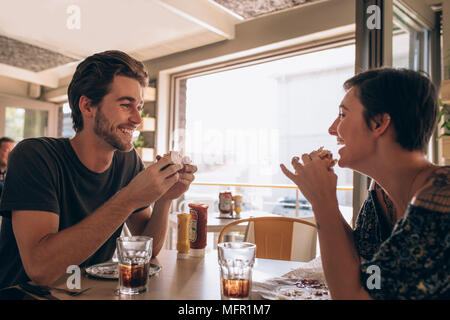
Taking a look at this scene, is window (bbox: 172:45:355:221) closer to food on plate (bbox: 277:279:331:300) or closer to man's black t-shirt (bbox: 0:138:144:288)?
man's black t-shirt (bbox: 0:138:144:288)

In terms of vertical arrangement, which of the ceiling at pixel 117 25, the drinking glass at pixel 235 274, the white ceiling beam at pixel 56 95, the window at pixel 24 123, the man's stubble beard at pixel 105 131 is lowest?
the drinking glass at pixel 235 274

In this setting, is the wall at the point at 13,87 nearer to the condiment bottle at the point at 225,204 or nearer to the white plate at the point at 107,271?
the condiment bottle at the point at 225,204

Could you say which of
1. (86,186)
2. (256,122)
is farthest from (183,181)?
(256,122)

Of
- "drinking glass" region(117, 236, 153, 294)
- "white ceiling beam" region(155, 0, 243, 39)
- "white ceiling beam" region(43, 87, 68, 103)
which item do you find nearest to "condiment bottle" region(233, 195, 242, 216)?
"white ceiling beam" region(155, 0, 243, 39)

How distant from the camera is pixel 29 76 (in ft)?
19.8

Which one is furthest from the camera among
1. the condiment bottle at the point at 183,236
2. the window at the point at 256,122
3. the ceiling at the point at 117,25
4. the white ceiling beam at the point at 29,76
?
the white ceiling beam at the point at 29,76

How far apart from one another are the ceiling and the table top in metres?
2.66

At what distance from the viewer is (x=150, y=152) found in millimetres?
4852

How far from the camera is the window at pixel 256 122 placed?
5.01 m

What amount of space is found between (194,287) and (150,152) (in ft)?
13.3

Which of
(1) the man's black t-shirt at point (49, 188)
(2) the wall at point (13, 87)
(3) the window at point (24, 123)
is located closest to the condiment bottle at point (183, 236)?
(1) the man's black t-shirt at point (49, 188)

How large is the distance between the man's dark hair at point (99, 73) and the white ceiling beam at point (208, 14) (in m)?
1.99

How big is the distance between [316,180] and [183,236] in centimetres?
53
